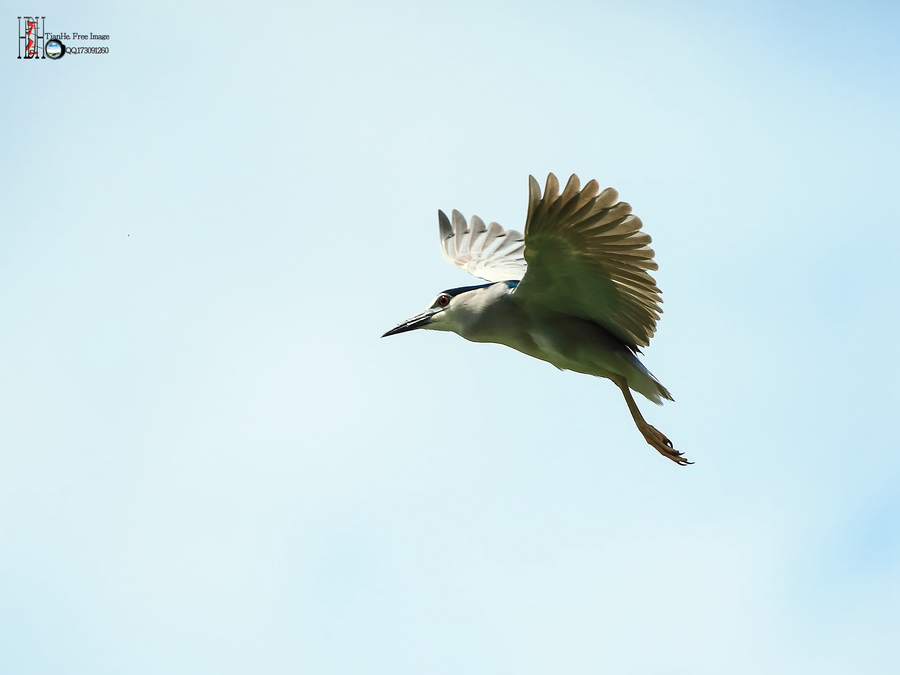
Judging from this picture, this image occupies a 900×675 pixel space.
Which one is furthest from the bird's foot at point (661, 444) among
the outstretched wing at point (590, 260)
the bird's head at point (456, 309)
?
the bird's head at point (456, 309)

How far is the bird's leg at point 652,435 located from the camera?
1007 centimetres

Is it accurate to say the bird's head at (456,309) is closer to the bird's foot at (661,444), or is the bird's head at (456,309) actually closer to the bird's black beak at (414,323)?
the bird's black beak at (414,323)

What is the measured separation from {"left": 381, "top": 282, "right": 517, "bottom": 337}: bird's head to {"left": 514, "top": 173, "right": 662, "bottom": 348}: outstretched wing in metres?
0.49

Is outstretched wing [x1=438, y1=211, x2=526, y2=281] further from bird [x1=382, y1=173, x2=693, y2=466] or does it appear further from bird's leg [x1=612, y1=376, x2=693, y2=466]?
bird's leg [x1=612, y1=376, x2=693, y2=466]

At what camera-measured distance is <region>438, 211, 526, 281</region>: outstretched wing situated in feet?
→ 39.9

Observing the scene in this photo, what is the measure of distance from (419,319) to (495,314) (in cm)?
113

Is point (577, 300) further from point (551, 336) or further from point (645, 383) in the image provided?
point (645, 383)

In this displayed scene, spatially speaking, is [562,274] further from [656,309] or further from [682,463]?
[682,463]

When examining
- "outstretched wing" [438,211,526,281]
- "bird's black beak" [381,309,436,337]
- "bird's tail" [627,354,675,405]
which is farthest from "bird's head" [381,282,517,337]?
"outstretched wing" [438,211,526,281]

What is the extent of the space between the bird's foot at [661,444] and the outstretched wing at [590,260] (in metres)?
0.95

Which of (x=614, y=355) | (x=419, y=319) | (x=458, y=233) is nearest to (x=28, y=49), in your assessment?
(x=458, y=233)

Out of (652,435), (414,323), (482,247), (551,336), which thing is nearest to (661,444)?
(652,435)

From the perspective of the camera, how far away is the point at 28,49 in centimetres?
1532

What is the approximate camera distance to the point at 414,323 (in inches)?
414
